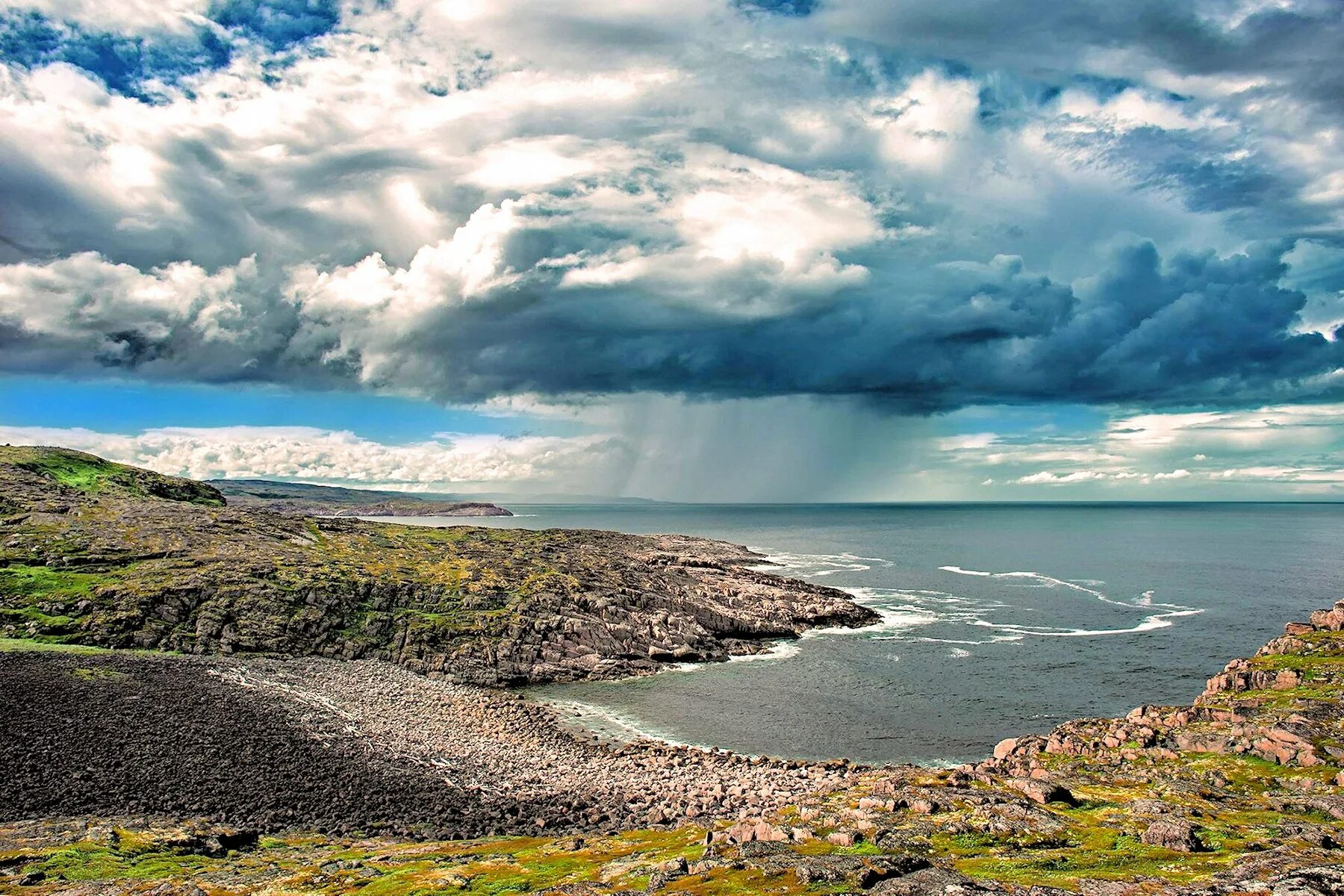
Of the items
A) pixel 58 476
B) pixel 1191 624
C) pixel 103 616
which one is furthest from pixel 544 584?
pixel 58 476

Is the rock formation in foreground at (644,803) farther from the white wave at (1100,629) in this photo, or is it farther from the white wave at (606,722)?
the white wave at (1100,629)

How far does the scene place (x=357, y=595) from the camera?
10744 centimetres

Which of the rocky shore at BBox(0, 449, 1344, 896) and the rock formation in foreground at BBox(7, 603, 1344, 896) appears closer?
the rock formation in foreground at BBox(7, 603, 1344, 896)

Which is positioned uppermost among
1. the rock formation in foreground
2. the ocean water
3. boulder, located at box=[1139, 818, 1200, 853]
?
boulder, located at box=[1139, 818, 1200, 853]

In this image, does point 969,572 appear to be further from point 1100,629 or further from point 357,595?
point 357,595

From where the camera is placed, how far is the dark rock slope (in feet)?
305

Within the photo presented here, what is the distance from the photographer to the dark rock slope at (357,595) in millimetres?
92875

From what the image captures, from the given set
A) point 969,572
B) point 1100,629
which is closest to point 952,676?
point 1100,629

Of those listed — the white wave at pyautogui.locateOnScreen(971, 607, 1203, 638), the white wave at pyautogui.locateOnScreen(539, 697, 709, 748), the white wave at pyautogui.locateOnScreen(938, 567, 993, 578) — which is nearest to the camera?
the white wave at pyautogui.locateOnScreen(539, 697, 709, 748)

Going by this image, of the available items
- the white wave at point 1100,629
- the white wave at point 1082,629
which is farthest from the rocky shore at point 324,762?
the white wave at point 1100,629

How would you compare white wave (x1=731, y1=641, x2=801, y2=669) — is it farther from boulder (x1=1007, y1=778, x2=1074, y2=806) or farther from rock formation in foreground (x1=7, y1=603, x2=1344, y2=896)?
boulder (x1=1007, y1=778, x2=1074, y2=806)

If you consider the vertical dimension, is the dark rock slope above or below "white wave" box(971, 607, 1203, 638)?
above

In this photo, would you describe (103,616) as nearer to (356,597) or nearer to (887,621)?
(356,597)

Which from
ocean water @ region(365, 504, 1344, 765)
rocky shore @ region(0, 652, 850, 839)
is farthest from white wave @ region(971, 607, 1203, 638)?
rocky shore @ region(0, 652, 850, 839)
